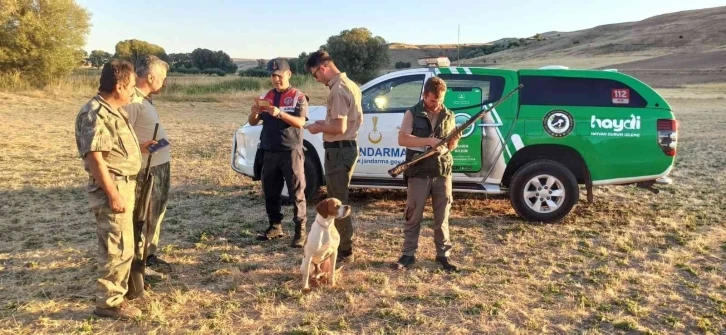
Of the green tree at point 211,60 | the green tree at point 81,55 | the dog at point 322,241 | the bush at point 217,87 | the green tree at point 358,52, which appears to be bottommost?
the dog at point 322,241

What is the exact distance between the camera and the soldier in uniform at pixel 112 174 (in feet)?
10.1

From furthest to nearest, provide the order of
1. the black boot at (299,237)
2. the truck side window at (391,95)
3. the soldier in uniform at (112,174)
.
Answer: the truck side window at (391,95) < the black boot at (299,237) < the soldier in uniform at (112,174)

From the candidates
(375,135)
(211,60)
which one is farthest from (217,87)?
(211,60)

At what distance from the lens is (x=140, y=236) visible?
3.71m

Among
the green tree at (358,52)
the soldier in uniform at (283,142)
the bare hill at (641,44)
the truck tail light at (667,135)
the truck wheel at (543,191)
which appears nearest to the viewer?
the soldier in uniform at (283,142)

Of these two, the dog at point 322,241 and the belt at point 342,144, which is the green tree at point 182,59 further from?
the dog at point 322,241

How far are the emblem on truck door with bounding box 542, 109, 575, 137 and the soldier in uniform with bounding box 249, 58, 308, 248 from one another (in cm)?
277

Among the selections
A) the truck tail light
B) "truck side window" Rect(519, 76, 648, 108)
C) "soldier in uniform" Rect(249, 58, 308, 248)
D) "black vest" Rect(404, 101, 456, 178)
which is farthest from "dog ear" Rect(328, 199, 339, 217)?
the truck tail light

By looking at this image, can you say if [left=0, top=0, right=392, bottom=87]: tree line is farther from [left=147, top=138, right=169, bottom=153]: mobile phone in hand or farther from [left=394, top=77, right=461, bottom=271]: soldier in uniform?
[left=394, top=77, right=461, bottom=271]: soldier in uniform

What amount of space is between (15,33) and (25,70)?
1.75 m

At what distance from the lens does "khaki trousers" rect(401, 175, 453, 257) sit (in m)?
4.37

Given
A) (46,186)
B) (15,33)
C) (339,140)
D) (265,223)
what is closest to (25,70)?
(15,33)

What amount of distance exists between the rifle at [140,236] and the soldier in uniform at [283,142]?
1230 mm

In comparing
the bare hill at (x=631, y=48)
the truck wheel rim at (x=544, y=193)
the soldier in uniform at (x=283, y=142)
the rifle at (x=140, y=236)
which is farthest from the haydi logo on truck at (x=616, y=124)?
the bare hill at (x=631, y=48)
